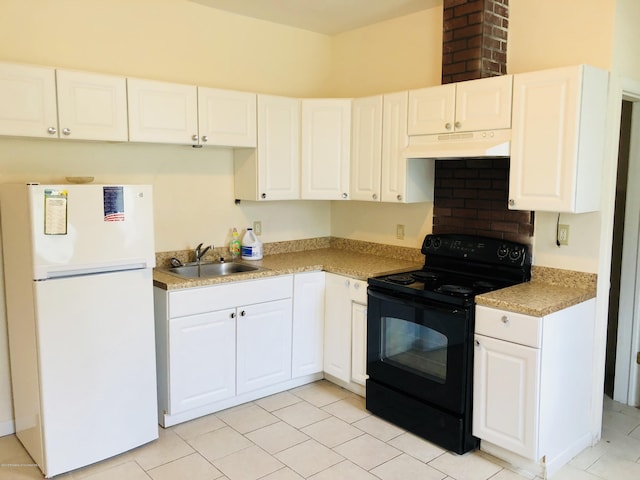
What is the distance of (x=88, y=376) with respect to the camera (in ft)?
8.77

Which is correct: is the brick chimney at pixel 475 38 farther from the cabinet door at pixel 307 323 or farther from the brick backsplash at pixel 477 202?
the cabinet door at pixel 307 323

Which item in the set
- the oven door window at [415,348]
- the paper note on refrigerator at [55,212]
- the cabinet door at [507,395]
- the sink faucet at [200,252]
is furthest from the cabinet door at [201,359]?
the cabinet door at [507,395]

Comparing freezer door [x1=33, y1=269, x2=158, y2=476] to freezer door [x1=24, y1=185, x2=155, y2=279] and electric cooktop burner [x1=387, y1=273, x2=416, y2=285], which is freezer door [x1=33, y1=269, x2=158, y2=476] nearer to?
freezer door [x1=24, y1=185, x2=155, y2=279]

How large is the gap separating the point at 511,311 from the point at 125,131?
2.35m

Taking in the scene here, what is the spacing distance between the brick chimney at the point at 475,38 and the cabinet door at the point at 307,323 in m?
1.62

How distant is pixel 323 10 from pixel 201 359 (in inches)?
100

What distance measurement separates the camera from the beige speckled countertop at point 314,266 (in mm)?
3119

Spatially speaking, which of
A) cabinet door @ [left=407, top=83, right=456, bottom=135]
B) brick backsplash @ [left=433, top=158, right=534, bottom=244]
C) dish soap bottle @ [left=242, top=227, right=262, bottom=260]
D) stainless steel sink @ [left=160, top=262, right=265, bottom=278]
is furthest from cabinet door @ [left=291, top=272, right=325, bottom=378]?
cabinet door @ [left=407, top=83, right=456, bottom=135]

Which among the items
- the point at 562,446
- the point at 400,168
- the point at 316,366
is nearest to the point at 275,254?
the point at 316,366

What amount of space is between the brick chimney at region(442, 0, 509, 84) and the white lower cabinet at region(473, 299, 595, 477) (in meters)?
1.47

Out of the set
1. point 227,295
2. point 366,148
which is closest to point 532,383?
point 227,295

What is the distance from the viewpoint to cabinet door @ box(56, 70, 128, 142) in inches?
111

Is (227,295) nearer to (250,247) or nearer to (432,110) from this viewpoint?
(250,247)

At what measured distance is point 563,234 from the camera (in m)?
2.97
